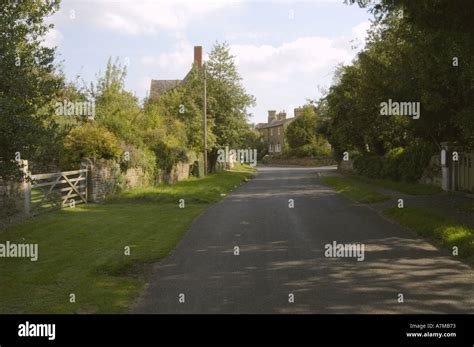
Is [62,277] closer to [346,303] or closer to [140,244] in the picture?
[140,244]

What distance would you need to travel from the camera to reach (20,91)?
10.4 meters

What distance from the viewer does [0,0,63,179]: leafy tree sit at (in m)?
9.92

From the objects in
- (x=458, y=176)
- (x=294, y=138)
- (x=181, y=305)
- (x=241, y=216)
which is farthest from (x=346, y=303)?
(x=294, y=138)

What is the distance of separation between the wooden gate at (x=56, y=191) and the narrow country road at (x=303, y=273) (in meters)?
5.83

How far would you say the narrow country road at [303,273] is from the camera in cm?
698

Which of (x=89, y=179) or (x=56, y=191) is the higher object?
(x=89, y=179)

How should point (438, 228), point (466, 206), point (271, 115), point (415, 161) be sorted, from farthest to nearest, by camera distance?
1. point (271, 115)
2. point (415, 161)
3. point (466, 206)
4. point (438, 228)

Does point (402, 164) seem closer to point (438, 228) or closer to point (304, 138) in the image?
point (438, 228)

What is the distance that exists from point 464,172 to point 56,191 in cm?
1676

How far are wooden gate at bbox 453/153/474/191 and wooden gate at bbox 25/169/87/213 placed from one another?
16.0 meters

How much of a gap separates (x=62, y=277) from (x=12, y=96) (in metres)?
3.97

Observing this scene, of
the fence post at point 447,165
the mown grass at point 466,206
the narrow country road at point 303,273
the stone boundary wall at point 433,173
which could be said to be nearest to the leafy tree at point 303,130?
the stone boundary wall at point 433,173

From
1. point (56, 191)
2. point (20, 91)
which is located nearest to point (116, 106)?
point (56, 191)

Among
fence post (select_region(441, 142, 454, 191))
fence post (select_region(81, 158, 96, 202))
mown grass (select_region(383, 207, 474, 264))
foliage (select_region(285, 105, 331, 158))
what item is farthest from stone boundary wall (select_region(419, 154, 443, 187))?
foliage (select_region(285, 105, 331, 158))
